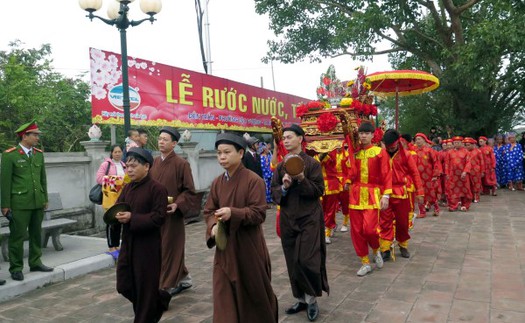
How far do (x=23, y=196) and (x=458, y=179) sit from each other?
30.2ft

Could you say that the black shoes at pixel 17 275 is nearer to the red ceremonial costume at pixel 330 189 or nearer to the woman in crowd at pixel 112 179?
the woman in crowd at pixel 112 179

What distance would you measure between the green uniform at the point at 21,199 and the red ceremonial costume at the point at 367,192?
383 cm

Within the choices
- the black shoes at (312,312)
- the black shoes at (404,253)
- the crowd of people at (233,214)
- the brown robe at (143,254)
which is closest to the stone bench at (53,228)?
the crowd of people at (233,214)

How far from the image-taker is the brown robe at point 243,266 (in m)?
3.17

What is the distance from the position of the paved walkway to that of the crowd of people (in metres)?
0.28

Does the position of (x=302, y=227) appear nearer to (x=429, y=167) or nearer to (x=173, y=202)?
(x=173, y=202)

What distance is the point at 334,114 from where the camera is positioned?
629 cm

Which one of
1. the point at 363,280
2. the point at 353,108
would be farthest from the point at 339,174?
the point at 363,280

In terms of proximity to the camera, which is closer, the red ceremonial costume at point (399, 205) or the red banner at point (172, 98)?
the red ceremonial costume at point (399, 205)

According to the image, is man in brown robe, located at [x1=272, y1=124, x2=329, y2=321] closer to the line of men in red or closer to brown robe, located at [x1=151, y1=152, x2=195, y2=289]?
brown robe, located at [x1=151, y1=152, x2=195, y2=289]

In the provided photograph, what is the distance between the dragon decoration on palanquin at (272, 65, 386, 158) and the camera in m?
5.86

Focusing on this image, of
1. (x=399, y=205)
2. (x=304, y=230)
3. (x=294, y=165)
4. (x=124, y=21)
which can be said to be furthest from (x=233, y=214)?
(x=124, y=21)

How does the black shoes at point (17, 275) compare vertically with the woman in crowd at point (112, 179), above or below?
below

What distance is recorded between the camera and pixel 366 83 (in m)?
7.46
